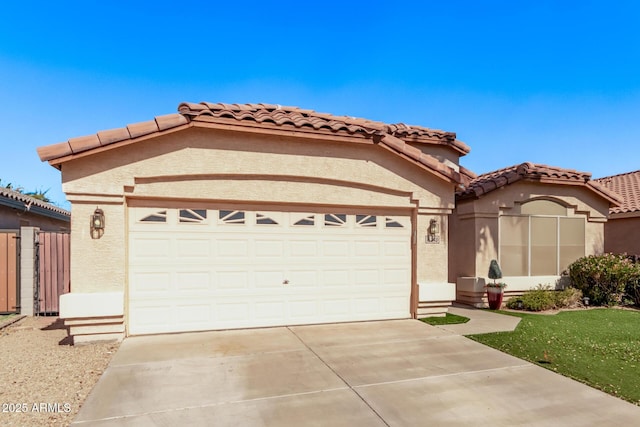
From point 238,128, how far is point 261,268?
9.57ft

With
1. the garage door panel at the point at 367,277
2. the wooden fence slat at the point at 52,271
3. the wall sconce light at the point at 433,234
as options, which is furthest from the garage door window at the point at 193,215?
the wall sconce light at the point at 433,234

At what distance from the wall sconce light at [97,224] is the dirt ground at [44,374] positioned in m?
1.99

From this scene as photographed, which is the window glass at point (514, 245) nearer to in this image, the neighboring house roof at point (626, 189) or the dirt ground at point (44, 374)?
the neighboring house roof at point (626, 189)

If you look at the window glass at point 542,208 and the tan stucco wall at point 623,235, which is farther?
the tan stucco wall at point 623,235

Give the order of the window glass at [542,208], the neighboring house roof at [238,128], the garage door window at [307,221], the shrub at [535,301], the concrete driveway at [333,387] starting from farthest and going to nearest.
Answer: the window glass at [542,208] → the shrub at [535,301] → the garage door window at [307,221] → the neighboring house roof at [238,128] → the concrete driveway at [333,387]

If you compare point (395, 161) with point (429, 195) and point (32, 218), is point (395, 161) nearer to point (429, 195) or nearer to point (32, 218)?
point (429, 195)

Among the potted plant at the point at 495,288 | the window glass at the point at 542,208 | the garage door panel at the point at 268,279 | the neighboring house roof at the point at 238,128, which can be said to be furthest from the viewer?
→ the window glass at the point at 542,208

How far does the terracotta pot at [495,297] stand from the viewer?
10180mm

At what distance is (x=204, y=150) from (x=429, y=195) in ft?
17.1

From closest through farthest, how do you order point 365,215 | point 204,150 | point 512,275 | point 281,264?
point 204,150
point 281,264
point 365,215
point 512,275

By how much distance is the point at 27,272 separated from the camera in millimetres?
9414

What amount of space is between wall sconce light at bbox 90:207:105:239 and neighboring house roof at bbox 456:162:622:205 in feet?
29.5

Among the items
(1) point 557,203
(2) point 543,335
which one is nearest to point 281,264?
(2) point 543,335

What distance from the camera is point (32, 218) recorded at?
14.4 meters
